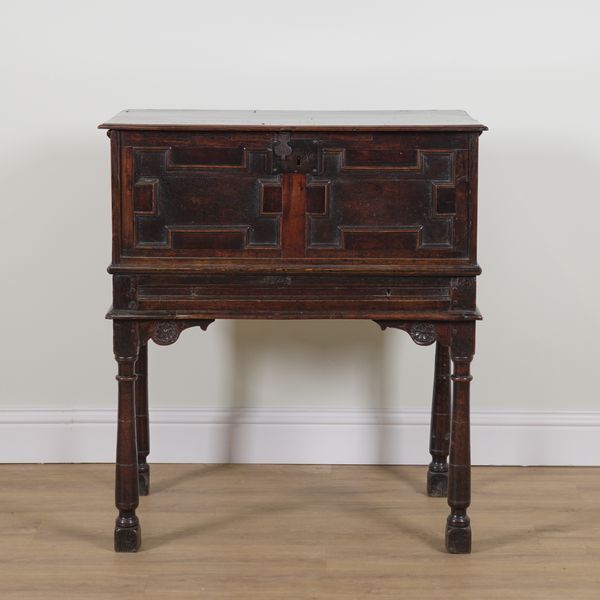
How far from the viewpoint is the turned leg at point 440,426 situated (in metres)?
3.88

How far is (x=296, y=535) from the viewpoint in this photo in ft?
11.7

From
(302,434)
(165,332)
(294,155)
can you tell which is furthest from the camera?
(302,434)

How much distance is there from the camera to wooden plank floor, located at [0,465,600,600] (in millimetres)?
3234

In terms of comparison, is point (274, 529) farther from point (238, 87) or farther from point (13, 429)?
point (238, 87)

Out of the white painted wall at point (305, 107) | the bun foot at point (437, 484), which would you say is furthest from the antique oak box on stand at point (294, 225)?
the white painted wall at point (305, 107)

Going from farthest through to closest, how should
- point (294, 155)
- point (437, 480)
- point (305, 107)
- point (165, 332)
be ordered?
point (305, 107), point (437, 480), point (165, 332), point (294, 155)

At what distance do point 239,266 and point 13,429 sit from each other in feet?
4.26

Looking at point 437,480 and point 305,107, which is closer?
point 437,480

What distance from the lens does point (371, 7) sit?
13.2 ft

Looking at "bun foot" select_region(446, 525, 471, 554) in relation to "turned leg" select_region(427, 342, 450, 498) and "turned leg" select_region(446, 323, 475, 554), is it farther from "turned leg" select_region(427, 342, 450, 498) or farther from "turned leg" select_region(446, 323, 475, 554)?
"turned leg" select_region(427, 342, 450, 498)

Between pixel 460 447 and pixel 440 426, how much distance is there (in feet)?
1.67

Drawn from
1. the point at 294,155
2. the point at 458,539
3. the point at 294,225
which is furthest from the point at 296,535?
the point at 294,155

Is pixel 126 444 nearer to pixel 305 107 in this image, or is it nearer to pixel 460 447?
pixel 460 447

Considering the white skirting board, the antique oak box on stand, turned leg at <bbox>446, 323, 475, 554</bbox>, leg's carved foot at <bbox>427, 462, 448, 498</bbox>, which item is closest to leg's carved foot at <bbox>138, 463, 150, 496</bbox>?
the white skirting board
